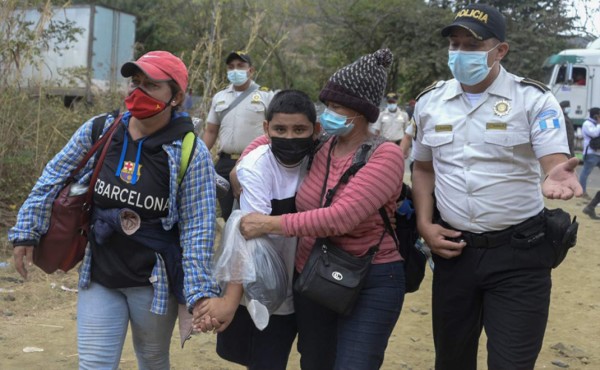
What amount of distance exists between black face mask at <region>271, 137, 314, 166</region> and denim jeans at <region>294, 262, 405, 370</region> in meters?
0.59

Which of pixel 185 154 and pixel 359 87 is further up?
pixel 359 87

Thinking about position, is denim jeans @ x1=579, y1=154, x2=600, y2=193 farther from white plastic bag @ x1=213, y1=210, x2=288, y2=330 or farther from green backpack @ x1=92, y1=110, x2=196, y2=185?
green backpack @ x1=92, y1=110, x2=196, y2=185

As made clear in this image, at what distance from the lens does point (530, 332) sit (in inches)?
127

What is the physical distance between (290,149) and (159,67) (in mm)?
663

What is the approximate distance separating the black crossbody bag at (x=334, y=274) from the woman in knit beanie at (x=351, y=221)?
0.04 m

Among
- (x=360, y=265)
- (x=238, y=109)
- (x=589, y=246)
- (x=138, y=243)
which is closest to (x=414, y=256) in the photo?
(x=360, y=265)

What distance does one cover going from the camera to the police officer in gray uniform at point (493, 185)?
10.6ft

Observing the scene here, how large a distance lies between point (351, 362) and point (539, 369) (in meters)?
2.44

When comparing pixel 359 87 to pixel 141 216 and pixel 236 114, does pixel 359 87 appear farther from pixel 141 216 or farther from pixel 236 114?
pixel 236 114

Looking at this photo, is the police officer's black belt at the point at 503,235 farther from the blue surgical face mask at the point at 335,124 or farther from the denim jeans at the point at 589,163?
the denim jeans at the point at 589,163

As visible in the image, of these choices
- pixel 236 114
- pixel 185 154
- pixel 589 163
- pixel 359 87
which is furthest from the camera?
pixel 589 163

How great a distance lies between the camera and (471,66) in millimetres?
3312

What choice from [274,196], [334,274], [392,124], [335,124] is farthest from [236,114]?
[392,124]

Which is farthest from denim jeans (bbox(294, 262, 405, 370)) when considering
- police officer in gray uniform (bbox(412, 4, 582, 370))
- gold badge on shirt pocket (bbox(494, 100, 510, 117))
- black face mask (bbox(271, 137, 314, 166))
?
gold badge on shirt pocket (bbox(494, 100, 510, 117))
